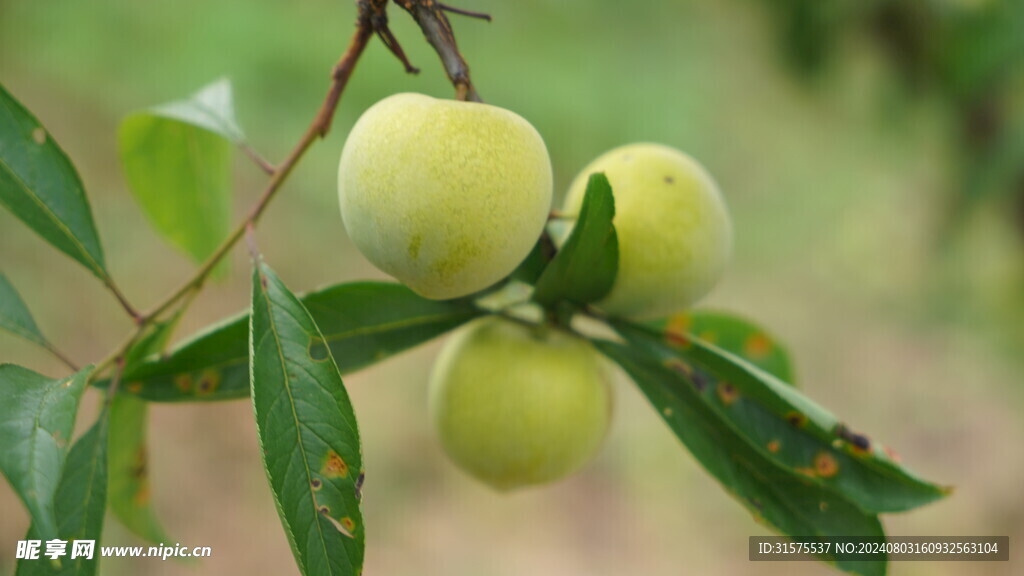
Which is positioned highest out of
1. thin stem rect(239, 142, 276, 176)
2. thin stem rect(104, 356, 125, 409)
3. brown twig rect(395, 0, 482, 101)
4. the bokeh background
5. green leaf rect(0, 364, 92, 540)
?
brown twig rect(395, 0, 482, 101)

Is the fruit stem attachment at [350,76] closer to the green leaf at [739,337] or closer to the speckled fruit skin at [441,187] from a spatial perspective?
the speckled fruit skin at [441,187]

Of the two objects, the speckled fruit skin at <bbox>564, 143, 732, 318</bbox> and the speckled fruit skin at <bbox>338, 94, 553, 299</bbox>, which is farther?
the speckled fruit skin at <bbox>564, 143, 732, 318</bbox>

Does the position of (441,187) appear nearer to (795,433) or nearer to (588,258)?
(588,258)

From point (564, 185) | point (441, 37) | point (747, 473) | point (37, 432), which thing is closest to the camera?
point (37, 432)

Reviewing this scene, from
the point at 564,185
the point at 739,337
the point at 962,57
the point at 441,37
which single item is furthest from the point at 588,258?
the point at 564,185

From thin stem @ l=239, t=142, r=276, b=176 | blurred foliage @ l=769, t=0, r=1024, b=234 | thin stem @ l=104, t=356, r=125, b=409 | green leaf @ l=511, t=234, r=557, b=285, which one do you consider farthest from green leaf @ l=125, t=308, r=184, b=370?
blurred foliage @ l=769, t=0, r=1024, b=234

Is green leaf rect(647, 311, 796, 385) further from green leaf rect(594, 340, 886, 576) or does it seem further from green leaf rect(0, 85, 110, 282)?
green leaf rect(0, 85, 110, 282)

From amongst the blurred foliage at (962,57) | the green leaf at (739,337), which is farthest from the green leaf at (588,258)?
the blurred foliage at (962,57)
